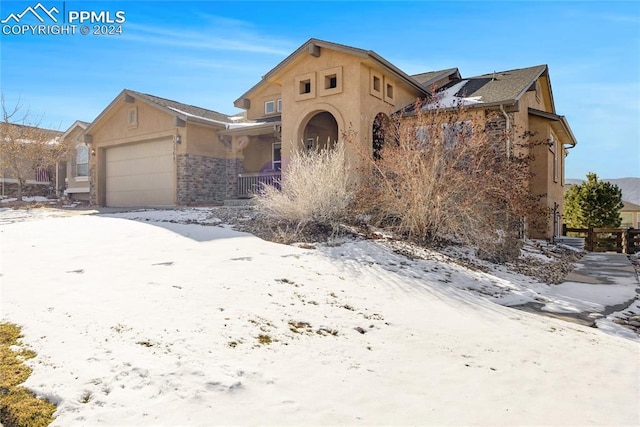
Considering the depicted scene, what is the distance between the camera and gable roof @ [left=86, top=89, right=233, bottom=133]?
17.2 metres

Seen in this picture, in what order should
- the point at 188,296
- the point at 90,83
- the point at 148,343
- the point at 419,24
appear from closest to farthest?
the point at 148,343, the point at 188,296, the point at 419,24, the point at 90,83

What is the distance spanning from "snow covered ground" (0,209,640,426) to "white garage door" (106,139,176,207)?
37.2 feet

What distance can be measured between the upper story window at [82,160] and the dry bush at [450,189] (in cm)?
2093

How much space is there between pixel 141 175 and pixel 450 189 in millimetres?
15137

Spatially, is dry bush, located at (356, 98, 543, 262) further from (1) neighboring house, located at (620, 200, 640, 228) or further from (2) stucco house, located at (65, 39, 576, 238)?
(1) neighboring house, located at (620, 200, 640, 228)

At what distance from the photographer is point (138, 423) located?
262cm

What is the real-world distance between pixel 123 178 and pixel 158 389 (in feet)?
62.9

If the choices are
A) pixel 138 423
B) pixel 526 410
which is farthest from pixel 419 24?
pixel 138 423

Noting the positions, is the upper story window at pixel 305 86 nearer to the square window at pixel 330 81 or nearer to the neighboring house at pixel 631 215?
the square window at pixel 330 81

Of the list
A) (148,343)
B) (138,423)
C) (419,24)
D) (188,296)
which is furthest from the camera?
(419,24)

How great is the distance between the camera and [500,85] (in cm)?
1549

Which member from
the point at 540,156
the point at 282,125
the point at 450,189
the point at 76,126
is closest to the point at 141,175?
the point at 282,125

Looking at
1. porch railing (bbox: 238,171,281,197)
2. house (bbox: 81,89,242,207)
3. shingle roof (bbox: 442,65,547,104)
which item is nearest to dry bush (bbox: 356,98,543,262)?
shingle roof (bbox: 442,65,547,104)

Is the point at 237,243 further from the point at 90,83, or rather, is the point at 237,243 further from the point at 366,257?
the point at 90,83
